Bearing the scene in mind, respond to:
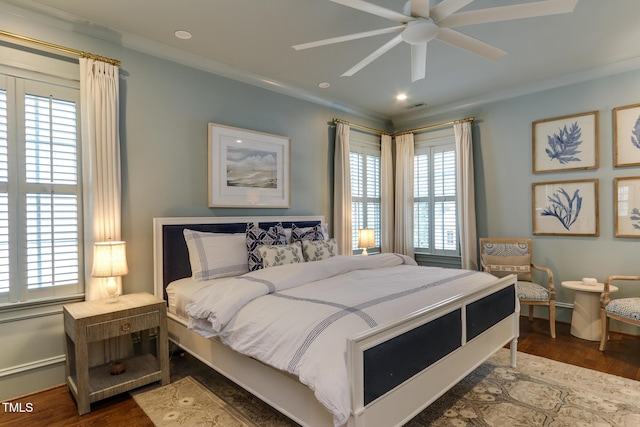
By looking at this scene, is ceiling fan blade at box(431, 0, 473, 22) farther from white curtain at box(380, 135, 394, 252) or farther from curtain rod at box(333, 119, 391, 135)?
white curtain at box(380, 135, 394, 252)

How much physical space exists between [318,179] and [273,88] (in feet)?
4.38

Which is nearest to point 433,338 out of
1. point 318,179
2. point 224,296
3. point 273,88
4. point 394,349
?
point 394,349

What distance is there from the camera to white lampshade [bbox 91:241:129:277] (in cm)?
262

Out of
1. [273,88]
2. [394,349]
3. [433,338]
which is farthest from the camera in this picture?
[273,88]

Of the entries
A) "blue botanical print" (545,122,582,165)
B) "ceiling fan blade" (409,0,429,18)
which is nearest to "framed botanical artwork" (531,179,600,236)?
"blue botanical print" (545,122,582,165)

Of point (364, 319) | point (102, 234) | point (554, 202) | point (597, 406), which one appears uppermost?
point (554, 202)

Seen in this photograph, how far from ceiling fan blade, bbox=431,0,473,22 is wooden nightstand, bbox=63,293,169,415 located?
9.48 feet

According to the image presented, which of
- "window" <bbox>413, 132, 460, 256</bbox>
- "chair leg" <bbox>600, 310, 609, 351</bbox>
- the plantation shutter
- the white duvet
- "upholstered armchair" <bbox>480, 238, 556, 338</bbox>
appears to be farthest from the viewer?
"window" <bbox>413, 132, 460, 256</bbox>

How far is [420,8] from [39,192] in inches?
123

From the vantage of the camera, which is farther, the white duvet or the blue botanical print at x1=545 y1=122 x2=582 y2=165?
the blue botanical print at x1=545 y1=122 x2=582 y2=165

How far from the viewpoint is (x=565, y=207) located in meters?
4.20

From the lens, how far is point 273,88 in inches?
166

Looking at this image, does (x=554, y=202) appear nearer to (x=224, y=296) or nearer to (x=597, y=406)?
(x=597, y=406)

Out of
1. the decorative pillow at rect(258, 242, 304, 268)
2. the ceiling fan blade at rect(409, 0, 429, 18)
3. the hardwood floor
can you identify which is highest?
the ceiling fan blade at rect(409, 0, 429, 18)
